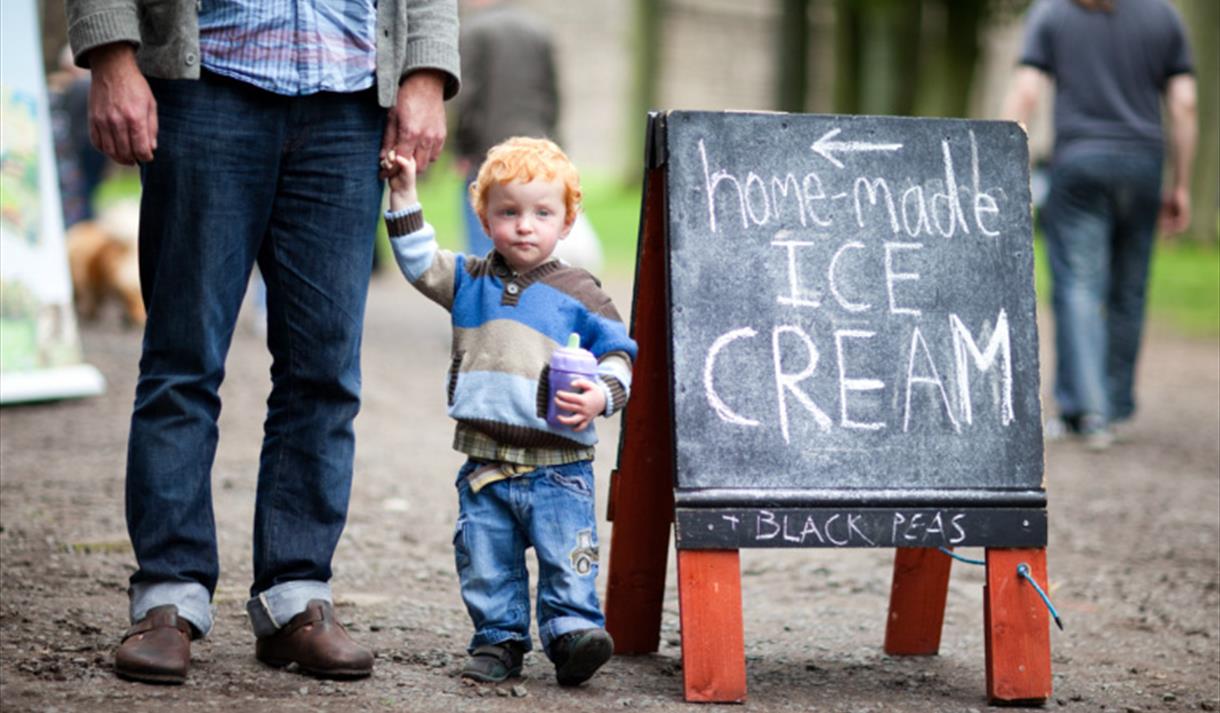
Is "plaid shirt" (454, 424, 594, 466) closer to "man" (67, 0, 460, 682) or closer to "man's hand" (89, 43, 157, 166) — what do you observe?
"man" (67, 0, 460, 682)

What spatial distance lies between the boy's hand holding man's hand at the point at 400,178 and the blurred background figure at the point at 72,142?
26.9ft

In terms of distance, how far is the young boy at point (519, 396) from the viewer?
3.76 meters

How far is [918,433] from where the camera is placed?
4.07 m

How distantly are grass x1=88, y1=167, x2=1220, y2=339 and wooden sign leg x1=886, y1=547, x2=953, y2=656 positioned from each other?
5.33 meters

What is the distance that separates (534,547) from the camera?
3.82 metres

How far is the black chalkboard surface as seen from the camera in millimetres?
3982

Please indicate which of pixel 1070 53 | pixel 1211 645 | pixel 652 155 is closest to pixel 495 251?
pixel 652 155

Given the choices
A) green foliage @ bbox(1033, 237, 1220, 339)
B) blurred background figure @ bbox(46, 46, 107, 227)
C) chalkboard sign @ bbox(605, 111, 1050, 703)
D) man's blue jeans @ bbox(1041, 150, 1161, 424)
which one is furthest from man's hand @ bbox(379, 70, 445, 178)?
green foliage @ bbox(1033, 237, 1220, 339)

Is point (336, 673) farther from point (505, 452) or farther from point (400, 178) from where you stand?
point (400, 178)

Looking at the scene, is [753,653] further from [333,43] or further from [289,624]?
[333,43]

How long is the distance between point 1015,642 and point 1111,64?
4.93m

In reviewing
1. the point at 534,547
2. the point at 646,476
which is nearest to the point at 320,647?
the point at 534,547

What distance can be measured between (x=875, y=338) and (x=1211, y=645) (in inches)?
60.8

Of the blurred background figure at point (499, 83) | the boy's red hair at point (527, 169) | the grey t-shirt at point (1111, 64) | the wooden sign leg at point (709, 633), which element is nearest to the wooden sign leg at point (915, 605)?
the wooden sign leg at point (709, 633)
